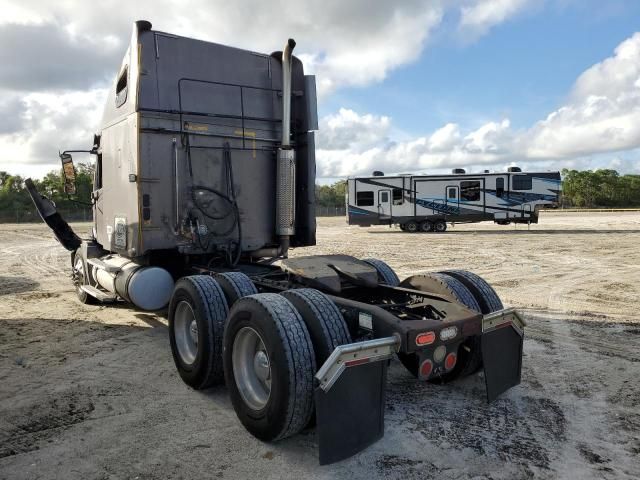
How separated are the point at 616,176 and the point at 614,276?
76102 mm

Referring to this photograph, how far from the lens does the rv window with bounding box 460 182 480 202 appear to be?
25.3 metres

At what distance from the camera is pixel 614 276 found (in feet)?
36.4

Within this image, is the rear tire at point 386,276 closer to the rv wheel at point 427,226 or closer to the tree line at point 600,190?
the rv wheel at point 427,226

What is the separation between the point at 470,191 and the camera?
25391mm

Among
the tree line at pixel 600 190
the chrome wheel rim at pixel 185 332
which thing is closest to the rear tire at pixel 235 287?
the chrome wheel rim at pixel 185 332

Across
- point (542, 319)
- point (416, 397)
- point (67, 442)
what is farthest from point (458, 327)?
point (542, 319)

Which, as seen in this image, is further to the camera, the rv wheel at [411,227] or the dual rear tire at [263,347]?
the rv wheel at [411,227]

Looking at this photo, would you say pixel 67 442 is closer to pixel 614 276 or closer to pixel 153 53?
pixel 153 53

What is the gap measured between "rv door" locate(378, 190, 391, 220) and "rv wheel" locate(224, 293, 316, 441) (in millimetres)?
22355

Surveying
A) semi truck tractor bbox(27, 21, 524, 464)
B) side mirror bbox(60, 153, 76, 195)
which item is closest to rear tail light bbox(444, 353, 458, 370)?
semi truck tractor bbox(27, 21, 524, 464)

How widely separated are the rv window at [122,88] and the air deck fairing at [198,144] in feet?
0.04

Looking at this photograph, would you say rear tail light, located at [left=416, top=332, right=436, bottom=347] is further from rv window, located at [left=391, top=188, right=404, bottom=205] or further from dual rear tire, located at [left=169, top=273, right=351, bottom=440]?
rv window, located at [left=391, top=188, right=404, bottom=205]

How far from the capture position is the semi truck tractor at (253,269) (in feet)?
11.2

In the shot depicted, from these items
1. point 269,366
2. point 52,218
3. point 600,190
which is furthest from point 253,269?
point 600,190
